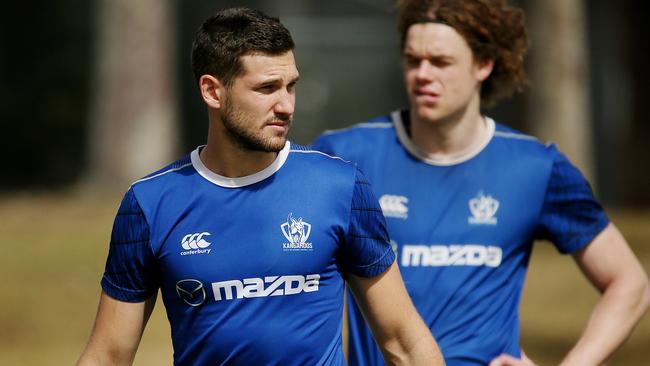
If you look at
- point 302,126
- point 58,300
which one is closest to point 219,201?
point 58,300

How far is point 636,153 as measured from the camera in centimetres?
1841

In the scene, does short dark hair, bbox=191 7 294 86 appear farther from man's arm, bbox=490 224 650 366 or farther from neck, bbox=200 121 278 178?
man's arm, bbox=490 224 650 366

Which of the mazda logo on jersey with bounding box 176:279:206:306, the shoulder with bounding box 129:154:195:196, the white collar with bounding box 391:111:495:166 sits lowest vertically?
the mazda logo on jersey with bounding box 176:279:206:306

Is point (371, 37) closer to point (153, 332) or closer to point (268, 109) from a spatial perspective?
point (153, 332)

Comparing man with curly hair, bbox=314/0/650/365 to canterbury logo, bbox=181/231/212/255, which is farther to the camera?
man with curly hair, bbox=314/0/650/365

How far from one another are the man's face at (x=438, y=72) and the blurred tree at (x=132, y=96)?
511 inches

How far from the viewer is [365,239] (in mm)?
3908

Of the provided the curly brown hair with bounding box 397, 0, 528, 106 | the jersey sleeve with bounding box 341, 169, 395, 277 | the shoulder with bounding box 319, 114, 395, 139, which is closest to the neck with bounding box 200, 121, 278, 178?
the jersey sleeve with bounding box 341, 169, 395, 277

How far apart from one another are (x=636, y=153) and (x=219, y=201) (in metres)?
15.3

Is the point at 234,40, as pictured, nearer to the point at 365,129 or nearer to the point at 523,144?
the point at 365,129

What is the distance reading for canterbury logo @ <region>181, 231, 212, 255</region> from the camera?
12.6 feet

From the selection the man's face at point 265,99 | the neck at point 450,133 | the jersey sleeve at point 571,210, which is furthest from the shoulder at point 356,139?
the man's face at point 265,99

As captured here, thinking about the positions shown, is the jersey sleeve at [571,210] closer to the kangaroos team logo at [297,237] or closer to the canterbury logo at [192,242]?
the kangaroos team logo at [297,237]

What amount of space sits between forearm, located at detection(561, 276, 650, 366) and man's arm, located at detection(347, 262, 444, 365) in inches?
39.3
